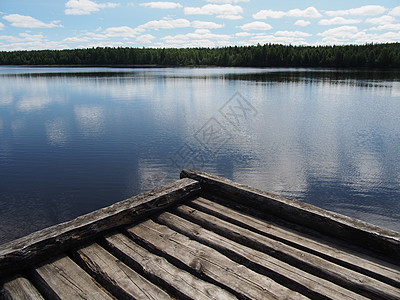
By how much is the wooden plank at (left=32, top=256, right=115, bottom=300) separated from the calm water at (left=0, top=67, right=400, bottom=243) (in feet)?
17.5

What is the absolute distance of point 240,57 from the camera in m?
138

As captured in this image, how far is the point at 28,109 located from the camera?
25094 mm

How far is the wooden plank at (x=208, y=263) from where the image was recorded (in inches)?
104

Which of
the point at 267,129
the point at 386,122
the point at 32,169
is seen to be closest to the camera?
the point at 32,169

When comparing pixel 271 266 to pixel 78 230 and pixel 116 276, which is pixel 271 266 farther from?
pixel 78 230

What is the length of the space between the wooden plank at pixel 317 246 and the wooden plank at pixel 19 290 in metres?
2.17

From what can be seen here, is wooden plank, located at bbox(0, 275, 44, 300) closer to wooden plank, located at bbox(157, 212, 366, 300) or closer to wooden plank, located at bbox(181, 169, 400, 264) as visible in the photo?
wooden plank, located at bbox(157, 212, 366, 300)

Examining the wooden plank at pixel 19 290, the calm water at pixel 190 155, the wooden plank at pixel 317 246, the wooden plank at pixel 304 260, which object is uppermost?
the wooden plank at pixel 317 246

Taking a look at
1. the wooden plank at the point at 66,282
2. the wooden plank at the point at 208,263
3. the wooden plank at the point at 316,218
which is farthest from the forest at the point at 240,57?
the wooden plank at the point at 66,282

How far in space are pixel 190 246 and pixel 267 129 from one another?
50.5ft

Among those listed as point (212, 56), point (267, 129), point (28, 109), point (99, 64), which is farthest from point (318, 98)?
point (99, 64)

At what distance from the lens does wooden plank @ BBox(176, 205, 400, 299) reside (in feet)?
8.61

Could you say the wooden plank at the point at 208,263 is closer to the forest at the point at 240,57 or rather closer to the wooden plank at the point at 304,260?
the wooden plank at the point at 304,260

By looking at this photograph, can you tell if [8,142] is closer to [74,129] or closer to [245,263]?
[74,129]
